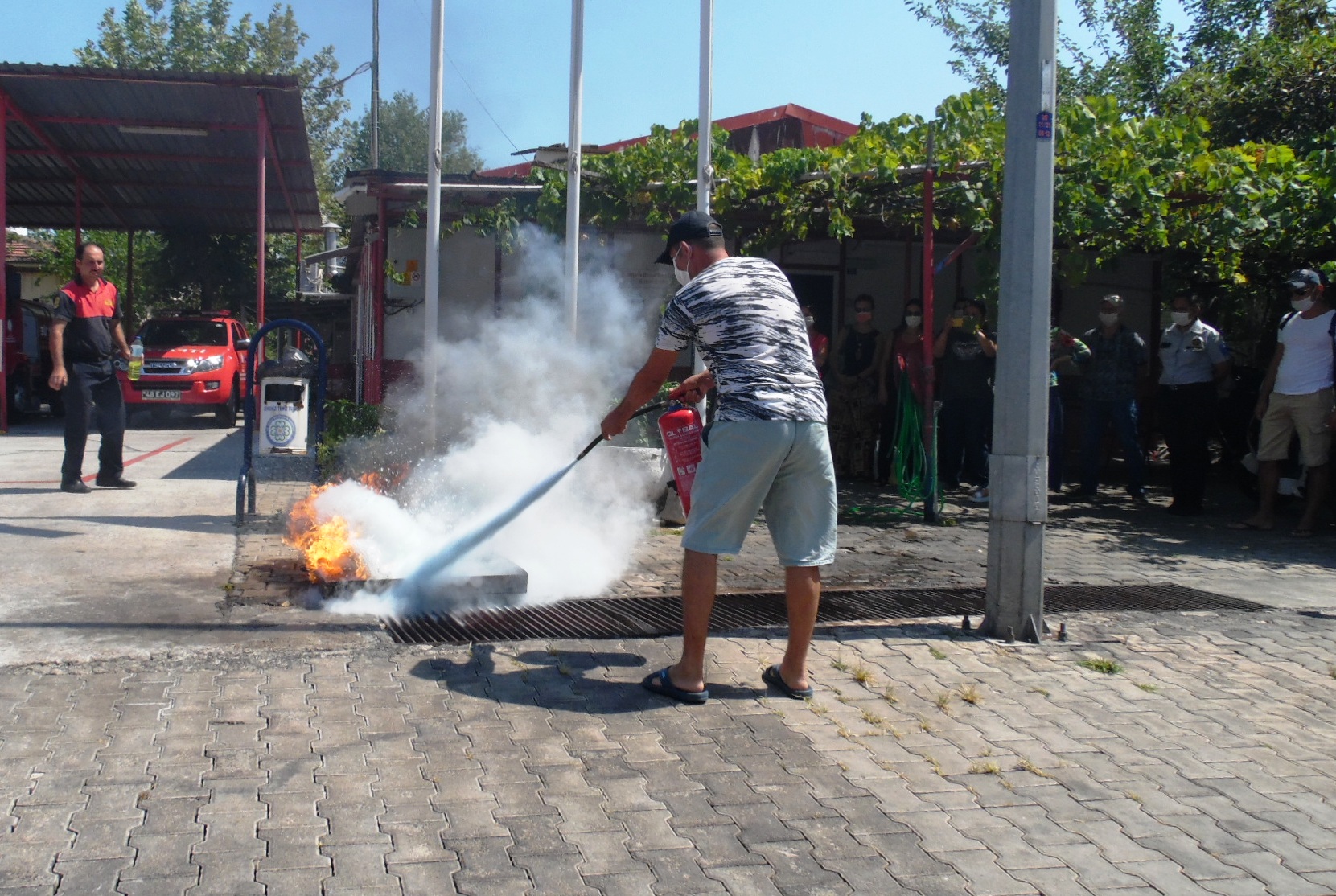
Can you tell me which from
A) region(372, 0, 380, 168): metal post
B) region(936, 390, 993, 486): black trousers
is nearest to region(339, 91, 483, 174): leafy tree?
region(372, 0, 380, 168): metal post

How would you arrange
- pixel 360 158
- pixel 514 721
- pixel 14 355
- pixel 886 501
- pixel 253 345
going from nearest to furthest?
pixel 514 721, pixel 253 345, pixel 886 501, pixel 14 355, pixel 360 158

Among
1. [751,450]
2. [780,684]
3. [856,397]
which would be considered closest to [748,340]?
[751,450]

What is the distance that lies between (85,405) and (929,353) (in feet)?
22.1

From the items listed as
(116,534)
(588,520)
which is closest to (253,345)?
(116,534)

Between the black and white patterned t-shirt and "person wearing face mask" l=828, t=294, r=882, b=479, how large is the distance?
23.6 ft

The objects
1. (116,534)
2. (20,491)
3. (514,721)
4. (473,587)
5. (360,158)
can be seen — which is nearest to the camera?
(514,721)

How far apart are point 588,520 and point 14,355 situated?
44.3ft

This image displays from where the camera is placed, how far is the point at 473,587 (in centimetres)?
580

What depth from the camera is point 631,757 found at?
3.78 metres

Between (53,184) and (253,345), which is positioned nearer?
(253,345)

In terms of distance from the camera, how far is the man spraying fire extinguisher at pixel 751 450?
14.1ft

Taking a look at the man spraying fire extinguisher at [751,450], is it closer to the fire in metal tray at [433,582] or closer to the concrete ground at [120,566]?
the fire in metal tray at [433,582]

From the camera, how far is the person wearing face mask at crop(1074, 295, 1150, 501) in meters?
10.4

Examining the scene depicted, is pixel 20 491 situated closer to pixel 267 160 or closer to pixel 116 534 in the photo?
pixel 116 534
